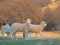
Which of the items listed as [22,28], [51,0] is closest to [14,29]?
[22,28]

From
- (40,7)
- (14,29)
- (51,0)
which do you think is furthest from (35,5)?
(14,29)

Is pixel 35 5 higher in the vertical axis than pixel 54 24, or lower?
higher

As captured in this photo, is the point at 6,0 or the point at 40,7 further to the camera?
the point at 40,7

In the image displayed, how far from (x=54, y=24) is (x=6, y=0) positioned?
831cm

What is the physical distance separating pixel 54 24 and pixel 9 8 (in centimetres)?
754

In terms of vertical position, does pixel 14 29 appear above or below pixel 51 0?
below

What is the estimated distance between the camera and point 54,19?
36.8 metres

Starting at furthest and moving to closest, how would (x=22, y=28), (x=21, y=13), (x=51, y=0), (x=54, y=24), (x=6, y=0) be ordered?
1. (x=51, y=0)
2. (x=54, y=24)
3. (x=21, y=13)
4. (x=6, y=0)
5. (x=22, y=28)

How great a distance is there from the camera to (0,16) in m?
31.6

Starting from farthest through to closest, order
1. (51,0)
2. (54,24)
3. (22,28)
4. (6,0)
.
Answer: (51,0) → (54,24) → (6,0) → (22,28)

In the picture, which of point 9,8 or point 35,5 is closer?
point 9,8

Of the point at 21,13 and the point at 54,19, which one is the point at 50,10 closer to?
the point at 54,19

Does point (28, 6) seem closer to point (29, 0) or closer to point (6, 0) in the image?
point (29, 0)

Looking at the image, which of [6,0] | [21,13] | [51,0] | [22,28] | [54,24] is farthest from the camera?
[51,0]
